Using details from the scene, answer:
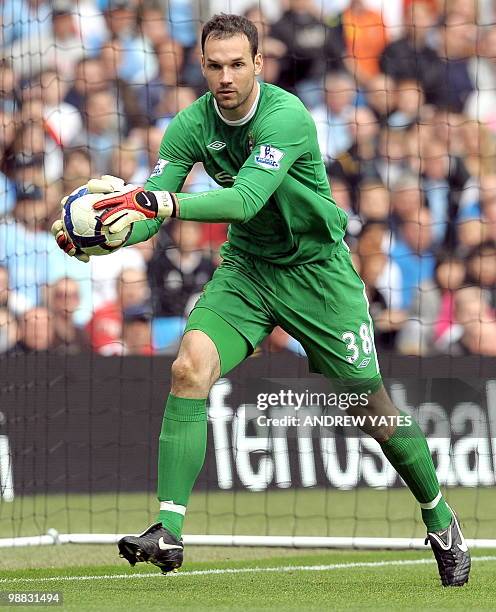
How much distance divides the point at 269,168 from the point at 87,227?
2.82ft

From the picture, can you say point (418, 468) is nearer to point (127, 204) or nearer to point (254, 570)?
point (254, 570)

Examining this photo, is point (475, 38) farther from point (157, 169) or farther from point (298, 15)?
point (157, 169)

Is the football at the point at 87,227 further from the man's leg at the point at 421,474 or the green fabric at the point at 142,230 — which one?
the man's leg at the point at 421,474

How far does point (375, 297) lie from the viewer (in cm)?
1125

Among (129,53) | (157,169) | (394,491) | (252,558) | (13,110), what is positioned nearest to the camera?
(157,169)

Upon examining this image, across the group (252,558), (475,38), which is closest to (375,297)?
(475,38)

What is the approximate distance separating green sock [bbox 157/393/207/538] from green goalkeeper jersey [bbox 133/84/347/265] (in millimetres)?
800

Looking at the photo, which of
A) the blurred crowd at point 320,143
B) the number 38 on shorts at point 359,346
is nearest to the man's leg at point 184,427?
the number 38 on shorts at point 359,346

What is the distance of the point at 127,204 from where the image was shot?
5.21 meters

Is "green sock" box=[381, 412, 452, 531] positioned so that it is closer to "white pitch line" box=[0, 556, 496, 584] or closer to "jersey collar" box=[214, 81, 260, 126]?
"white pitch line" box=[0, 556, 496, 584]

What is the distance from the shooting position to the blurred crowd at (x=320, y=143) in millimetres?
11070

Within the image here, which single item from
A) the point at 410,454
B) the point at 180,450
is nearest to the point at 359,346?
the point at 410,454

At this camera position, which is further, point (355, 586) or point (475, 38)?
point (475, 38)

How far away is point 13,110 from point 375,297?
3.45 metres
